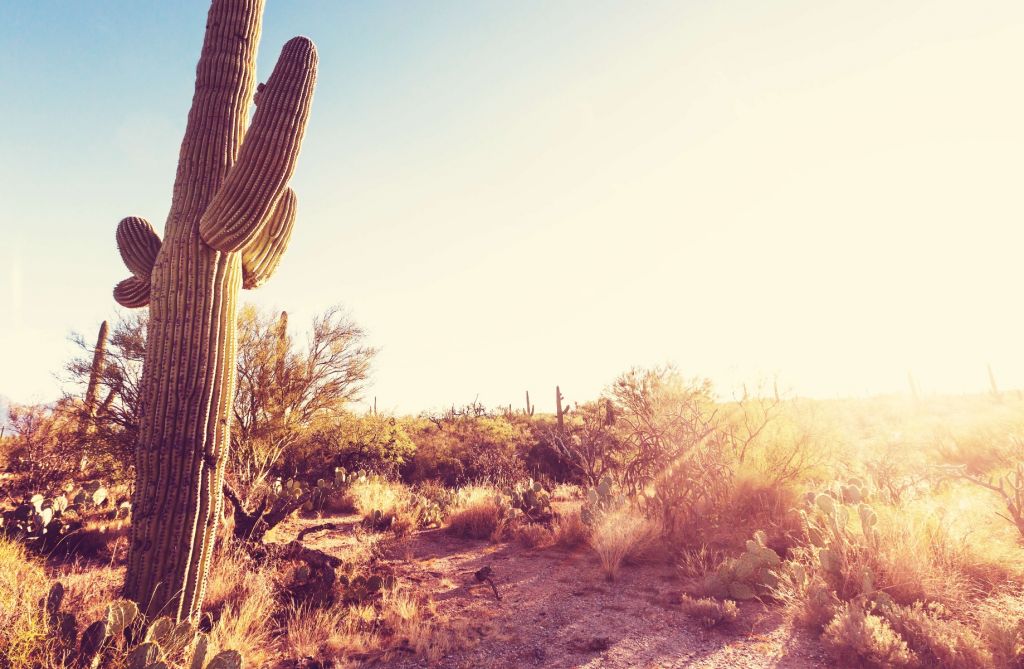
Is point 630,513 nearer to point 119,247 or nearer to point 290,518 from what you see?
point 290,518

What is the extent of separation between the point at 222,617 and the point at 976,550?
7.05 m

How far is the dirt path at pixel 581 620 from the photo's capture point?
3.85 meters

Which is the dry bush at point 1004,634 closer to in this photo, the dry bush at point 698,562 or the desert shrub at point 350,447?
the dry bush at point 698,562

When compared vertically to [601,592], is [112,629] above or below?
above

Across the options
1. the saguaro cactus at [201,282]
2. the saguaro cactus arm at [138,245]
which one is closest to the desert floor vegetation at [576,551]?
the saguaro cactus at [201,282]

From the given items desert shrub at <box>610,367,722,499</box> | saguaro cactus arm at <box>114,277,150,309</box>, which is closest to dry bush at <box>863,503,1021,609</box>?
desert shrub at <box>610,367,722,499</box>

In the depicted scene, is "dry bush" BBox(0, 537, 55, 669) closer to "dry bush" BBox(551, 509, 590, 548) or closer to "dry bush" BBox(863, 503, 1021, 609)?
"dry bush" BBox(551, 509, 590, 548)

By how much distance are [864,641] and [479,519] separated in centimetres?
601

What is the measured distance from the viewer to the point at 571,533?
24.7 feet

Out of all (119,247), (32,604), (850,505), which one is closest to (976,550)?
(850,505)

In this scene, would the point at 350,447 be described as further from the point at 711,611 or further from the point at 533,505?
the point at 711,611

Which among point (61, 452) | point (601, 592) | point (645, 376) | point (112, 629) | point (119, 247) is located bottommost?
A: point (601, 592)

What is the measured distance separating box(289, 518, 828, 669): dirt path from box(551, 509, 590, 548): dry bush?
0.42m

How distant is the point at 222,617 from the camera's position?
12.6 feet
